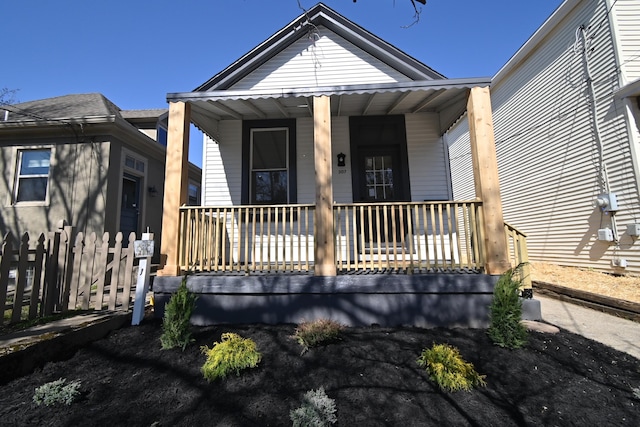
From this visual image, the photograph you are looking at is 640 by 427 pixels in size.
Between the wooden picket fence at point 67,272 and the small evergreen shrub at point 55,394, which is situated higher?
the wooden picket fence at point 67,272

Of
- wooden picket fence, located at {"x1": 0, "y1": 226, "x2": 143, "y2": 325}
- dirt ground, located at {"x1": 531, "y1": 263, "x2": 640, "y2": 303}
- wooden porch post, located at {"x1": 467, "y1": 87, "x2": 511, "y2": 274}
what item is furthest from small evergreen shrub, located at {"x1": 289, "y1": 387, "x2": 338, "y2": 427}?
dirt ground, located at {"x1": 531, "y1": 263, "x2": 640, "y2": 303}

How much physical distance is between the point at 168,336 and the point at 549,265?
987 centimetres

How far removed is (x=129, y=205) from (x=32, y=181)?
6.95 feet

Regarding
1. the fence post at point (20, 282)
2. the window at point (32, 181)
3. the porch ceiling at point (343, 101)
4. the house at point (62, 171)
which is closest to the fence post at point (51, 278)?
the fence post at point (20, 282)

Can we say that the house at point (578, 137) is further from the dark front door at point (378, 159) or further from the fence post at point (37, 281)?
the fence post at point (37, 281)

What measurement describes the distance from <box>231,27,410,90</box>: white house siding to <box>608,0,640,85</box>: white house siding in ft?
19.2

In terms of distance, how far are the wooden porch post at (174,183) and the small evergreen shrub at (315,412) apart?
2.91 meters

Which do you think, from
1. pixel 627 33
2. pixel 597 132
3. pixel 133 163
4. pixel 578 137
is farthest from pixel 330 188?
pixel 627 33

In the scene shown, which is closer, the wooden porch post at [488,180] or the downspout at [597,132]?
the wooden porch post at [488,180]

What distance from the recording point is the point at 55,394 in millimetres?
2301

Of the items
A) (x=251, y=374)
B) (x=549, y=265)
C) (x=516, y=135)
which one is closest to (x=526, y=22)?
(x=516, y=135)

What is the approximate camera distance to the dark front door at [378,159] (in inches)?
240

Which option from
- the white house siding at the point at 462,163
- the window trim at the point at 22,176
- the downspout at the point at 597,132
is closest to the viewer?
the downspout at the point at 597,132

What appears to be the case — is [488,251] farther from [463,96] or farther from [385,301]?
[463,96]
